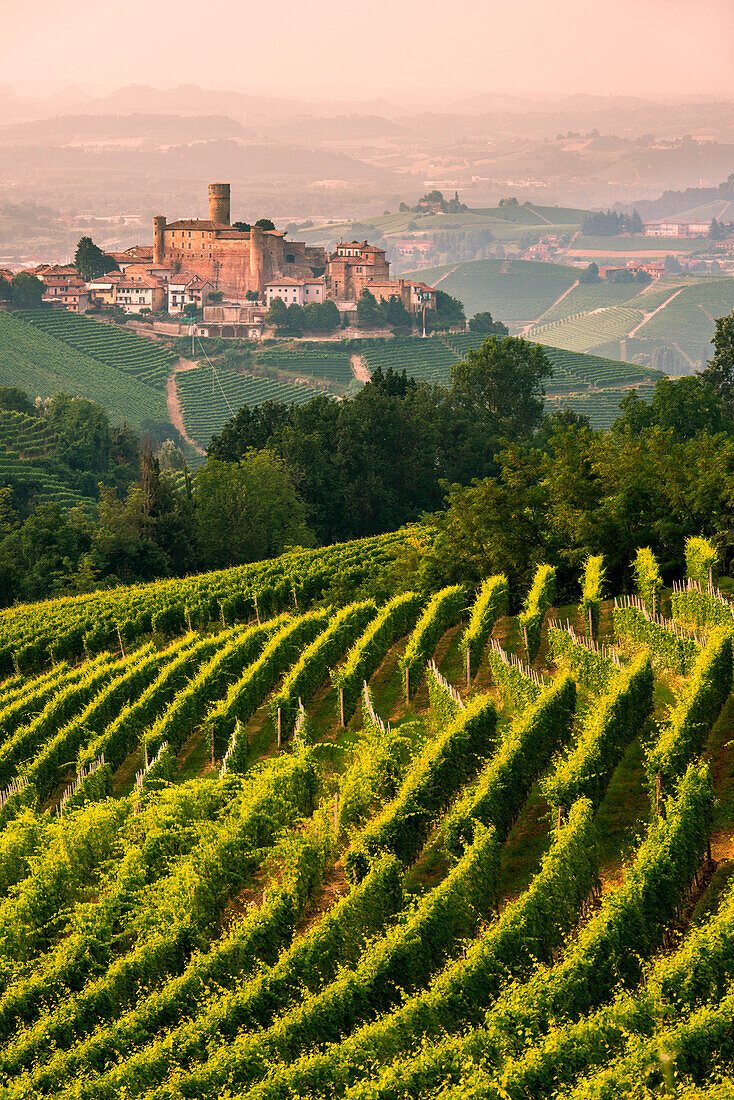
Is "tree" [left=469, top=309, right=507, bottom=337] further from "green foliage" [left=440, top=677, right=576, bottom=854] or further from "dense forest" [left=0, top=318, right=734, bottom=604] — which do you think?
"green foliage" [left=440, top=677, right=576, bottom=854]

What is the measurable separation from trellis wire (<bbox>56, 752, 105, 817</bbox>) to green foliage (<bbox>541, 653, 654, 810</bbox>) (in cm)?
992

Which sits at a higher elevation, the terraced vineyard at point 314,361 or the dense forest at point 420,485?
the terraced vineyard at point 314,361

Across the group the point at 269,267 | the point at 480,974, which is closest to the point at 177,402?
the point at 269,267

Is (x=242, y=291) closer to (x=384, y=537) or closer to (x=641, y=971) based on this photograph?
(x=384, y=537)

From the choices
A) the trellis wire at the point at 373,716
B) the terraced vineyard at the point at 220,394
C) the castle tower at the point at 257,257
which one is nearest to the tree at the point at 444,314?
the castle tower at the point at 257,257

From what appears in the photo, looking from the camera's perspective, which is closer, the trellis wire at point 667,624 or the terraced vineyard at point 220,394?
the trellis wire at point 667,624

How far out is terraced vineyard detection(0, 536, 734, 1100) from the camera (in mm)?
12984

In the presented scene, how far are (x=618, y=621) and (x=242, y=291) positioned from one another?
389ft

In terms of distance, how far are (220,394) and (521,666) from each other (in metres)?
90.8

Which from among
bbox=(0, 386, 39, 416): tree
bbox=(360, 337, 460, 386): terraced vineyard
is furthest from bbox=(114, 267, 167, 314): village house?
bbox=(0, 386, 39, 416): tree

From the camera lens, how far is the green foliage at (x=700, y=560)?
26.7 metres

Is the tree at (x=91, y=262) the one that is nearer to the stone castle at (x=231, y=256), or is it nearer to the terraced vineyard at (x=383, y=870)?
the stone castle at (x=231, y=256)

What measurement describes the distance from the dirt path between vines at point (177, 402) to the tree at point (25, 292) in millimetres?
19440

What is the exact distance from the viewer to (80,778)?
77.5ft
